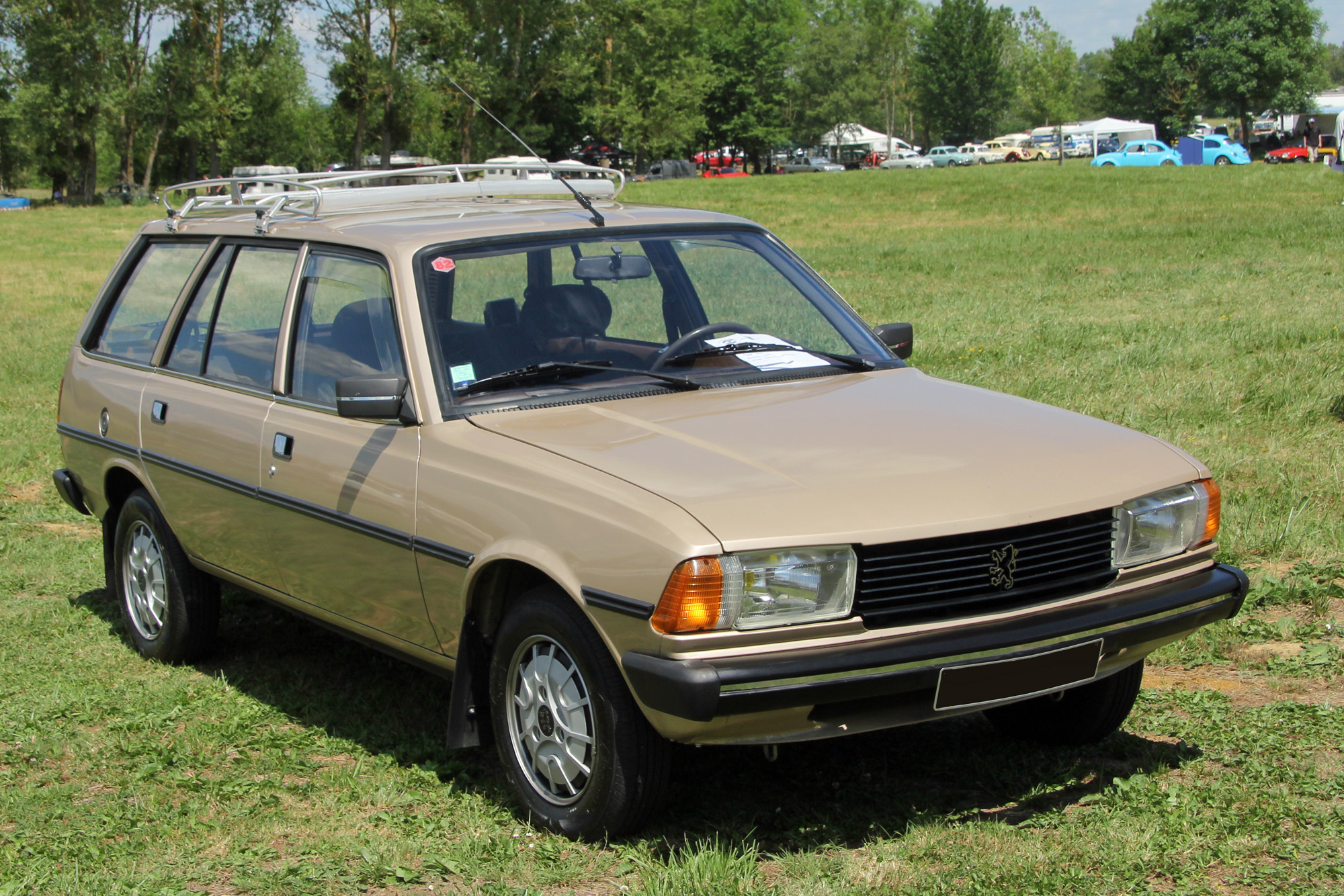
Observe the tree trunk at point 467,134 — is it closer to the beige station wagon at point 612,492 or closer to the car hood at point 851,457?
the beige station wagon at point 612,492

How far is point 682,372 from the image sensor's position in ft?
14.4

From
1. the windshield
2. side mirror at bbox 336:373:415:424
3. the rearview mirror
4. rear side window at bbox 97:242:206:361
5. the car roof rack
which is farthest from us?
rear side window at bbox 97:242:206:361

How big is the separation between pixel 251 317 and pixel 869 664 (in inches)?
118

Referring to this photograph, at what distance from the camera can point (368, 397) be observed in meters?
3.93

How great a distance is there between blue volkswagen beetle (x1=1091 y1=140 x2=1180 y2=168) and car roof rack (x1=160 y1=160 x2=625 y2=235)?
153ft

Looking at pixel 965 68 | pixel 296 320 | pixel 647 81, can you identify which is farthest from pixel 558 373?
pixel 965 68

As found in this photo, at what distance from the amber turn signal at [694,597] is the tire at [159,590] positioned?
2.97 metres

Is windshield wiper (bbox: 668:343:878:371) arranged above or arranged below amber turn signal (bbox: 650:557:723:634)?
above

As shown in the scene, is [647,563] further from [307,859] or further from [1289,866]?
[1289,866]

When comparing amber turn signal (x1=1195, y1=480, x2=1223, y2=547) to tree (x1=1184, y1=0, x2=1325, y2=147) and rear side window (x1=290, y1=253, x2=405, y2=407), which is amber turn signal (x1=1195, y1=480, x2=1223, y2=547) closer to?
rear side window (x1=290, y1=253, x2=405, y2=407)

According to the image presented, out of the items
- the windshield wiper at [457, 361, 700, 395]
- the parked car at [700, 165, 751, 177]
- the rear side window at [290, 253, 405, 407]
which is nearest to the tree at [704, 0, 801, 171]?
the parked car at [700, 165, 751, 177]

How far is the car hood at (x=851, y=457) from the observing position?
10.6 feet

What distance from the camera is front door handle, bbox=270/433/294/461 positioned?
14.9 ft

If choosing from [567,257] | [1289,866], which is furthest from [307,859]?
[1289,866]
